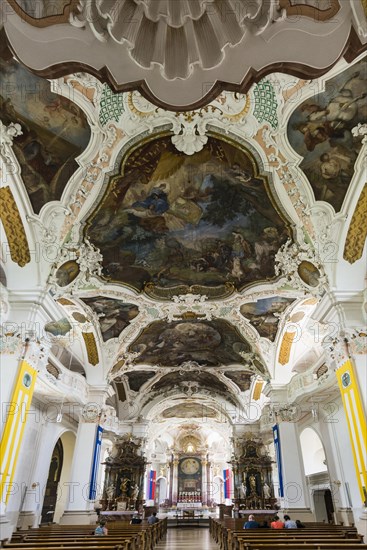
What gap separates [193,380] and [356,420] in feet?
51.8

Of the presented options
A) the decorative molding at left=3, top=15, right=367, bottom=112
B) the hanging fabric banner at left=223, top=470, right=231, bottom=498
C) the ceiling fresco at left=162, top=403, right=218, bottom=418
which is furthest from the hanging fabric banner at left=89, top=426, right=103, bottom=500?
the hanging fabric banner at left=223, top=470, right=231, bottom=498

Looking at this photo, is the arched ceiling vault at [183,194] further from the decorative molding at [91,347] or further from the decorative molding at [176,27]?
the decorative molding at [176,27]

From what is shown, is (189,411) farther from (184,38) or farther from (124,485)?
(184,38)

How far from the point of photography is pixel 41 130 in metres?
7.61

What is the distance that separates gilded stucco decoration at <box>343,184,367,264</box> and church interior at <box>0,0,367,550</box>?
3 centimetres

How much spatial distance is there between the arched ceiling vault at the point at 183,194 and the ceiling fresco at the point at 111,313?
83 mm

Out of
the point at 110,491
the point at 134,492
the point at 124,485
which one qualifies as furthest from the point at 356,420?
the point at 134,492

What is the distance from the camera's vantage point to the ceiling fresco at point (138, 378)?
2059cm

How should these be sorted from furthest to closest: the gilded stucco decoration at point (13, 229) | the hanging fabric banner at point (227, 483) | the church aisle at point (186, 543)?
the hanging fabric banner at point (227, 483) → the church aisle at point (186, 543) → the gilded stucco decoration at point (13, 229)

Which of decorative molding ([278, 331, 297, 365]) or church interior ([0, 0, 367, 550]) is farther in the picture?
decorative molding ([278, 331, 297, 365])

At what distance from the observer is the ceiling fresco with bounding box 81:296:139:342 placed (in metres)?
13.5

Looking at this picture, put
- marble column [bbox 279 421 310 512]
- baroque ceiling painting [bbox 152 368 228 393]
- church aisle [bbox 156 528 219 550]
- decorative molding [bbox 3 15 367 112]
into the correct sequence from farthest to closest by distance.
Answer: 1. baroque ceiling painting [bbox 152 368 228 393]
2. marble column [bbox 279 421 310 512]
3. church aisle [bbox 156 528 219 550]
4. decorative molding [bbox 3 15 367 112]

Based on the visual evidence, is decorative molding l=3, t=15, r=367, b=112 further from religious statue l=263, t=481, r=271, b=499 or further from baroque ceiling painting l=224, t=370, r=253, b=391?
religious statue l=263, t=481, r=271, b=499

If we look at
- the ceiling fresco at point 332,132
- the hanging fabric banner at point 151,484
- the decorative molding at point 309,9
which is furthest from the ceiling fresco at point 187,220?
the hanging fabric banner at point 151,484
